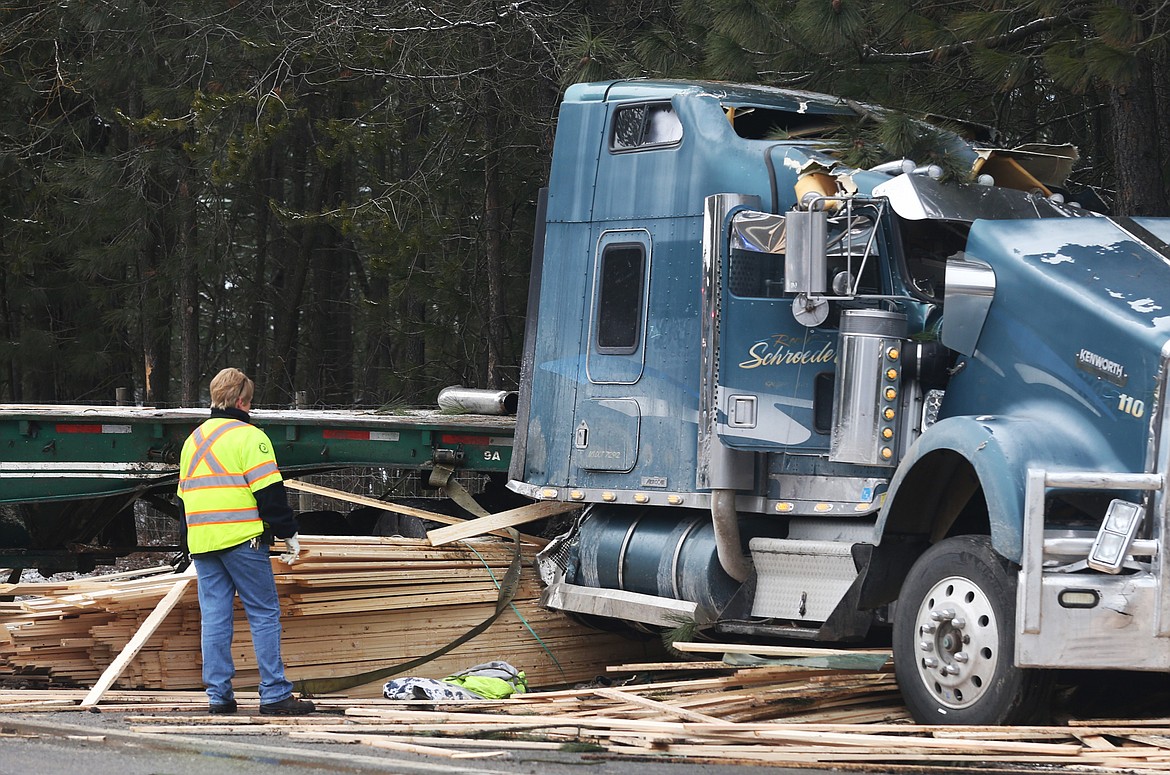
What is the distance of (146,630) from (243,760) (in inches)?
102

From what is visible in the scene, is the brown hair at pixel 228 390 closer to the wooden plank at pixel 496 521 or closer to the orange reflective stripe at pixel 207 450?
the orange reflective stripe at pixel 207 450

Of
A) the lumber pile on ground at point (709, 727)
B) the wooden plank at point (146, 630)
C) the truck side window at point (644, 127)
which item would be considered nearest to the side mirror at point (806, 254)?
the truck side window at point (644, 127)

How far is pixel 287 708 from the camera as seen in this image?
772 centimetres

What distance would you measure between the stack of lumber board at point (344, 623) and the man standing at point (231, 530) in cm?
109

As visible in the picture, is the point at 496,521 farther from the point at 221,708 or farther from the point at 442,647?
the point at 221,708

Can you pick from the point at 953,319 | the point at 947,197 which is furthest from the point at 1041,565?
the point at 947,197

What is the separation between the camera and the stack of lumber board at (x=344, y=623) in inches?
351

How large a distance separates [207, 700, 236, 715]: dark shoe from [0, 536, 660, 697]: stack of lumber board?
4.02ft

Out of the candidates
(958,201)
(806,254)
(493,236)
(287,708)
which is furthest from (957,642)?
(493,236)

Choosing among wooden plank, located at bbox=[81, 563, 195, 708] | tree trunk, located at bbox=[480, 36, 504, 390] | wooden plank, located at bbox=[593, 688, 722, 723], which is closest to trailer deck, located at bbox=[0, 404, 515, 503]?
wooden plank, located at bbox=[81, 563, 195, 708]

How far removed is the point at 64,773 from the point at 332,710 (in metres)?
1.93

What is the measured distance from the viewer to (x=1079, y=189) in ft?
30.5

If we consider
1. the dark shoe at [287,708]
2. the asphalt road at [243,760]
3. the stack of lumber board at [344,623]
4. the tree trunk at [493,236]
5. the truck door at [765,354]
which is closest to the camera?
the asphalt road at [243,760]

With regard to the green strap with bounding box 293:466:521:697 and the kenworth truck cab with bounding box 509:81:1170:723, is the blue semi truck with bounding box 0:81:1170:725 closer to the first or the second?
the kenworth truck cab with bounding box 509:81:1170:723
